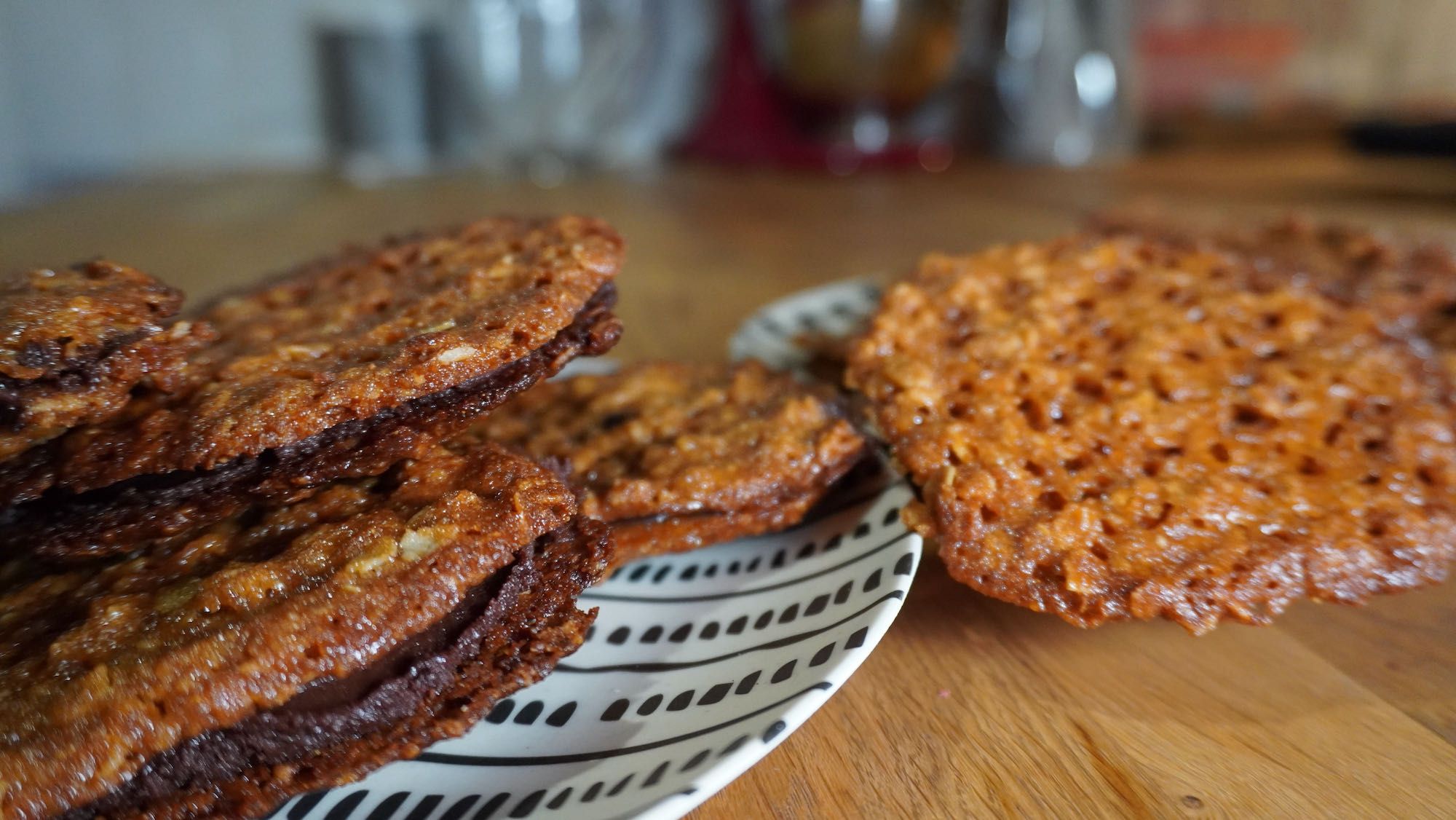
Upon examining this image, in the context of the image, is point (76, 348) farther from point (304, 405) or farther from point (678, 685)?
point (678, 685)

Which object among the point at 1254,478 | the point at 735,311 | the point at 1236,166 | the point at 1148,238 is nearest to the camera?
the point at 1254,478

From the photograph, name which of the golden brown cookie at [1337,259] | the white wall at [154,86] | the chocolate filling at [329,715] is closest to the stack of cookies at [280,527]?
the chocolate filling at [329,715]

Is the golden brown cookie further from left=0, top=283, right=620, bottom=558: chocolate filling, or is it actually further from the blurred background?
the blurred background

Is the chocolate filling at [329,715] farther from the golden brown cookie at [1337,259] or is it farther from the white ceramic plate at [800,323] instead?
the golden brown cookie at [1337,259]

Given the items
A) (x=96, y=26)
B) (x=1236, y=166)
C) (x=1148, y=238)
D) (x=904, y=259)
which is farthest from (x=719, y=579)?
(x=1236, y=166)

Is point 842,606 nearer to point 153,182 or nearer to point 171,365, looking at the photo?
point 171,365

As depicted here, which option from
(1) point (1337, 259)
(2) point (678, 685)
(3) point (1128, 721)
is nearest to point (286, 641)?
(2) point (678, 685)
